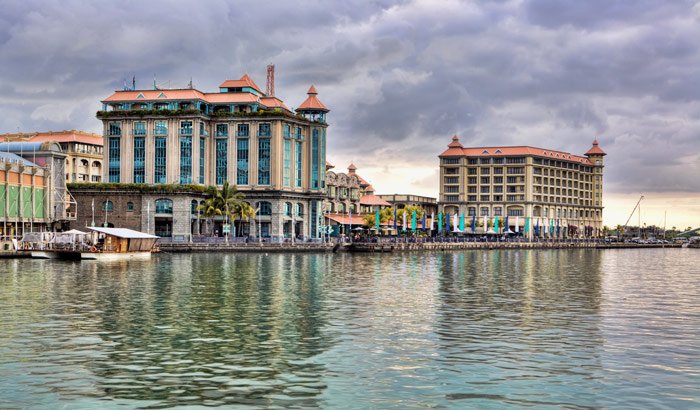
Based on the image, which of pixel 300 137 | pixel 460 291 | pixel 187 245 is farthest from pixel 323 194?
pixel 460 291

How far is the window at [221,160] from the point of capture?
180 m

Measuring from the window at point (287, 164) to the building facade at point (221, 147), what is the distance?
0.71 feet

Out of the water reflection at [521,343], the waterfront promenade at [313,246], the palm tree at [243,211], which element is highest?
the palm tree at [243,211]

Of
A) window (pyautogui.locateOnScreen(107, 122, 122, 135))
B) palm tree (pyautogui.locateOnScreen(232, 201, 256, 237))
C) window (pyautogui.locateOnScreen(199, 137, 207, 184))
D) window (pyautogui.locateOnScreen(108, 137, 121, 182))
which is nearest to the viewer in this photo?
palm tree (pyautogui.locateOnScreen(232, 201, 256, 237))

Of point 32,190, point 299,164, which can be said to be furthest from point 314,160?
point 32,190

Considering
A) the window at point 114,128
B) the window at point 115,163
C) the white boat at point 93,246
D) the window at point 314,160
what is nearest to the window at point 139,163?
the window at point 115,163

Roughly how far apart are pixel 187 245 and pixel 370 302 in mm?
98075

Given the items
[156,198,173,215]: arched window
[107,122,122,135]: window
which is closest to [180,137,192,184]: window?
[156,198,173,215]: arched window

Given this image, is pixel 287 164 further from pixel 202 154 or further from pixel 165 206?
pixel 165 206

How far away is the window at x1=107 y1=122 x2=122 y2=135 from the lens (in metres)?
176

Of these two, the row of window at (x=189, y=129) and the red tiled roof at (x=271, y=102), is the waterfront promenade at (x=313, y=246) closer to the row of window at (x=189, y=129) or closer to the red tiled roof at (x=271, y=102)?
the row of window at (x=189, y=129)

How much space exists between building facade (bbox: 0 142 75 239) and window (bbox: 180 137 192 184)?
26504 millimetres

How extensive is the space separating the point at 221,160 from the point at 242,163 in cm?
490

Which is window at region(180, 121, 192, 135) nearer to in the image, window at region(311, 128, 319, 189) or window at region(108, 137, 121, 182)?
A: window at region(108, 137, 121, 182)
